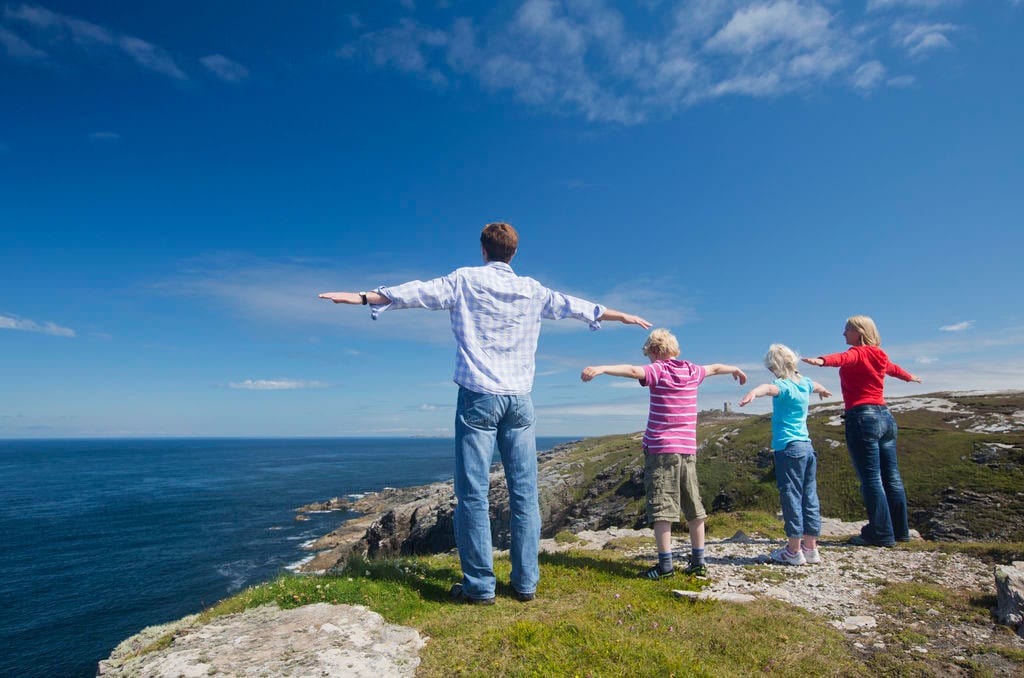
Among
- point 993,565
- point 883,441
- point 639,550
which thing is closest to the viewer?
point 993,565

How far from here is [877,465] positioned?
9.05 m

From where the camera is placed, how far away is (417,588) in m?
6.57

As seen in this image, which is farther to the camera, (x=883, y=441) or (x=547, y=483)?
(x=547, y=483)

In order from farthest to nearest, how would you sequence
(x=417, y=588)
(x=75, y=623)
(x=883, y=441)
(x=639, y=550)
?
1. (x=75, y=623)
2. (x=639, y=550)
3. (x=883, y=441)
4. (x=417, y=588)

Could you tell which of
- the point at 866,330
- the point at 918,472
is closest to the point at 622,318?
the point at 866,330

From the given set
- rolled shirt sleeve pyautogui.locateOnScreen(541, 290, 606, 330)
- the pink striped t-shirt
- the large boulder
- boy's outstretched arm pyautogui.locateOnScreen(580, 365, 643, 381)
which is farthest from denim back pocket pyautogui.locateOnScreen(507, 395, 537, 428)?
the large boulder

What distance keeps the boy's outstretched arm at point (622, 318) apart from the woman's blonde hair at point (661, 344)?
0.29 m

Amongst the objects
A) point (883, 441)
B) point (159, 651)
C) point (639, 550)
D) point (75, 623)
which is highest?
point (883, 441)

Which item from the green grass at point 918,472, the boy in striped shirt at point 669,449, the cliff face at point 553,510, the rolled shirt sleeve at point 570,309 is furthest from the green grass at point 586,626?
the cliff face at point 553,510

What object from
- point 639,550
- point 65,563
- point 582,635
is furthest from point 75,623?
point 582,635

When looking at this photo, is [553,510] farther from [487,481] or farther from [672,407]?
[487,481]

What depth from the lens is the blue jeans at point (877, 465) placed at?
9031mm

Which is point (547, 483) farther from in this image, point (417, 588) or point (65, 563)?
point (65, 563)

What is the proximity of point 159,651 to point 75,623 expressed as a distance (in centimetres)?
4264
